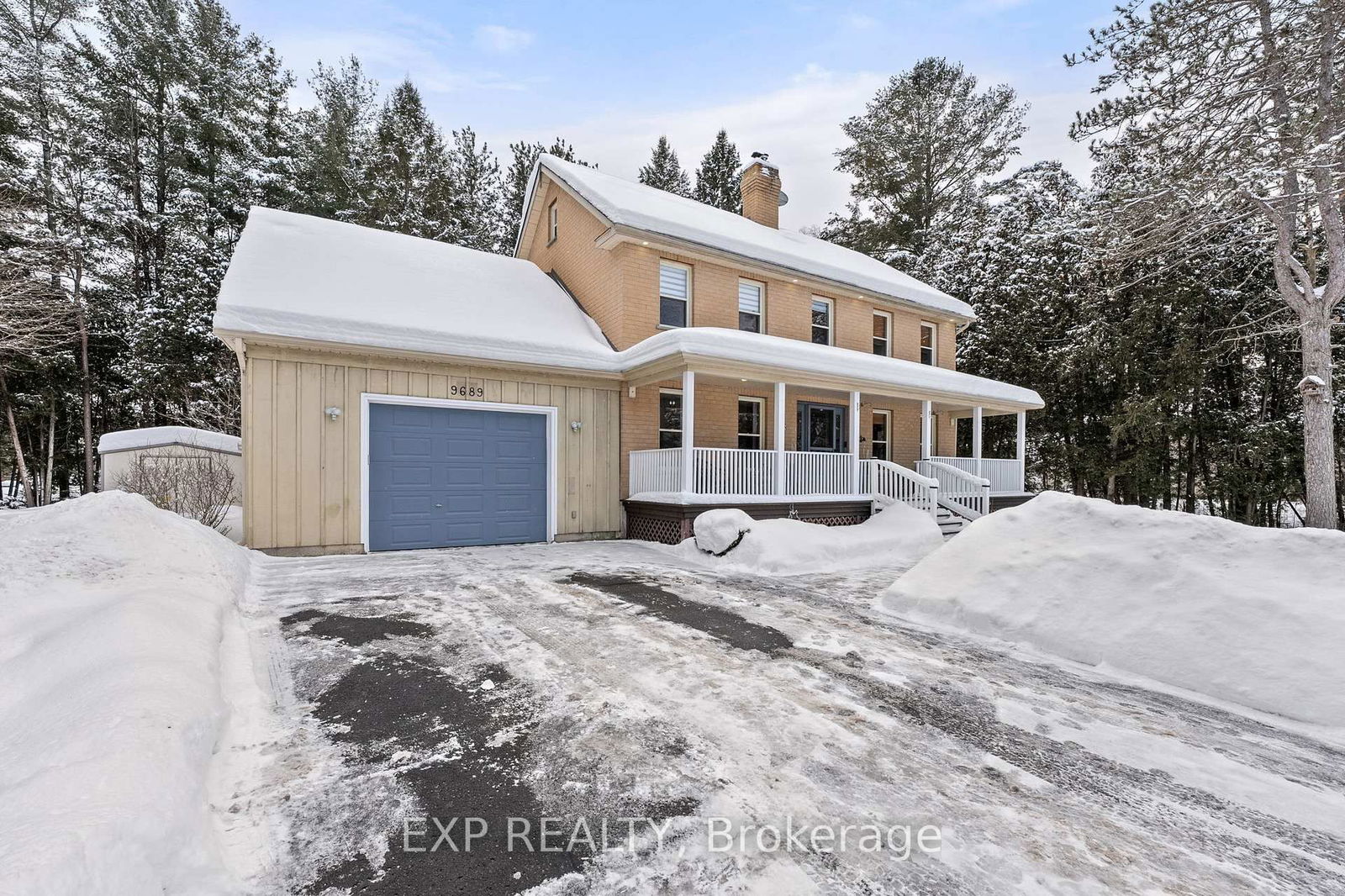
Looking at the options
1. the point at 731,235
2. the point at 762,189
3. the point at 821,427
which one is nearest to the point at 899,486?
the point at 821,427

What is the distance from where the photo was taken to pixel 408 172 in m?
22.0

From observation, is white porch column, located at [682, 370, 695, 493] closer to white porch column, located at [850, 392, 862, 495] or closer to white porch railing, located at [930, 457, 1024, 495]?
white porch column, located at [850, 392, 862, 495]

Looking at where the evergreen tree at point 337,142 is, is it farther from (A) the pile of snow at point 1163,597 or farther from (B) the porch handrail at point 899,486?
(A) the pile of snow at point 1163,597

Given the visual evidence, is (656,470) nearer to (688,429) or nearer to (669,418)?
(688,429)

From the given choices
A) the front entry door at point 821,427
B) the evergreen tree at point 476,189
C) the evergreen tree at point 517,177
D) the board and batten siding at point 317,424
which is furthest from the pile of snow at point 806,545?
the evergreen tree at point 517,177

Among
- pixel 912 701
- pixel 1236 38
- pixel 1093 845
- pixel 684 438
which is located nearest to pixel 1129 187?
pixel 1236 38

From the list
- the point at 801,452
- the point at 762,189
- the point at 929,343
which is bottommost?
the point at 801,452

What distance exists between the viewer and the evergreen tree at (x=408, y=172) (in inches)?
820

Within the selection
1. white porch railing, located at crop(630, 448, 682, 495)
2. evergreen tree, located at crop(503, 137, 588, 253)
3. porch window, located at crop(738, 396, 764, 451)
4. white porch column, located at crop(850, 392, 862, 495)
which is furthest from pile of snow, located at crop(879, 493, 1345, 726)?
evergreen tree, located at crop(503, 137, 588, 253)

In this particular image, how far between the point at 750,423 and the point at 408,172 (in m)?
18.9

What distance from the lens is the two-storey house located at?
7559 millimetres

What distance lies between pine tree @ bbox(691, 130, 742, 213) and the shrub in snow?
883 inches

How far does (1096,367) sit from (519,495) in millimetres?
15255

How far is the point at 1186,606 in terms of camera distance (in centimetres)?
375
